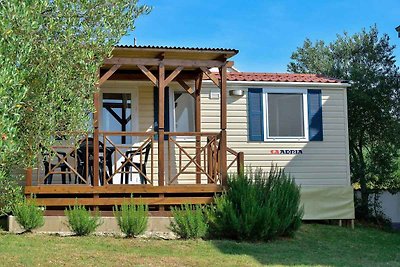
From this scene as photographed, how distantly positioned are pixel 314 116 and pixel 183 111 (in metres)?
2.92

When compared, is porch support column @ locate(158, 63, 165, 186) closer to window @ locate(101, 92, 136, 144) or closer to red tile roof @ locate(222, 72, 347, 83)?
window @ locate(101, 92, 136, 144)

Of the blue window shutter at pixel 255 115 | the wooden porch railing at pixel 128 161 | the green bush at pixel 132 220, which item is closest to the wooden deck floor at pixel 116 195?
the wooden porch railing at pixel 128 161

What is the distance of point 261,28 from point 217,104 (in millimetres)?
14760

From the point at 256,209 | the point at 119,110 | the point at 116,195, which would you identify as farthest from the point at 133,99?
the point at 256,209

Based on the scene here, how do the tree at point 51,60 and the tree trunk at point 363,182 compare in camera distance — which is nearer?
the tree at point 51,60

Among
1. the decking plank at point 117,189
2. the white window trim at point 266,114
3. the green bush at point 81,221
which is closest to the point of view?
the green bush at point 81,221

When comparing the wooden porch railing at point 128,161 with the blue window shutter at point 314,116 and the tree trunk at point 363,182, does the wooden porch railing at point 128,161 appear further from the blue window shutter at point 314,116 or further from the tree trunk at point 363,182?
the tree trunk at point 363,182

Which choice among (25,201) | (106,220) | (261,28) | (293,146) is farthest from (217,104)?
(261,28)

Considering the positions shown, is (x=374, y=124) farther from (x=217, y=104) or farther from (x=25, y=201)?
(x=25, y=201)

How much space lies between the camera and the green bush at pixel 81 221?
8.97 m

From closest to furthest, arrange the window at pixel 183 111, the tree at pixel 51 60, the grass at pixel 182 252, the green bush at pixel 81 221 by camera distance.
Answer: the tree at pixel 51 60, the grass at pixel 182 252, the green bush at pixel 81 221, the window at pixel 183 111

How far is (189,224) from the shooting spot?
904cm

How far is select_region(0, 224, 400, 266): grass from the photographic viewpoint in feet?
24.1

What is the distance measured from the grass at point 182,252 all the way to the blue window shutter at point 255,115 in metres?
2.89
